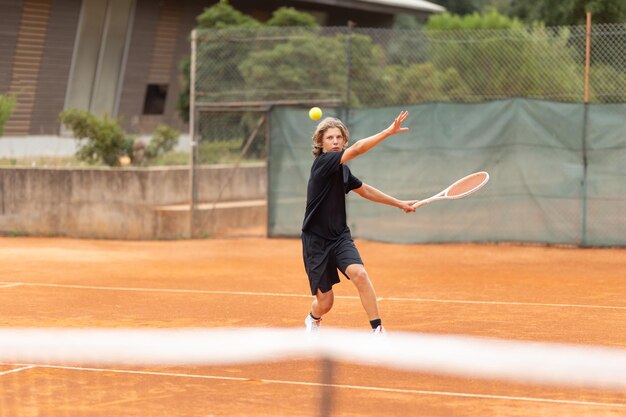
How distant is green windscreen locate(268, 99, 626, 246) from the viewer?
1412 cm

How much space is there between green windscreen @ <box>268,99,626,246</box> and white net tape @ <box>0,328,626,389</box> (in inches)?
272

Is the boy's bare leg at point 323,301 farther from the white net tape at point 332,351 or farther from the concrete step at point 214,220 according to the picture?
the concrete step at point 214,220

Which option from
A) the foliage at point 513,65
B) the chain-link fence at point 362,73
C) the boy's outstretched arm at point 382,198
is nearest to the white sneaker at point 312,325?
the boy's outstretched arm at point 382,198

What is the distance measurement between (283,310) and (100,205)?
766cm

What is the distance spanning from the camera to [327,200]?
759cm

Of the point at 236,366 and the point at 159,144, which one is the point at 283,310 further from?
the point at 159,144

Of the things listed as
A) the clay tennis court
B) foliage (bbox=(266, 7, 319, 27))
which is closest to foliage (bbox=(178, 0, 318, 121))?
foliage (bbox=(266, 7, 319, 27))

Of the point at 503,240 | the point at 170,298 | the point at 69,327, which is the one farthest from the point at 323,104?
the point at 69,327

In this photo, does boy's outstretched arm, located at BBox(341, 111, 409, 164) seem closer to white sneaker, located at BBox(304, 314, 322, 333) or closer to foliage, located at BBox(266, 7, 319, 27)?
white sneaker, located at BBox(304, 314, 322, 333)

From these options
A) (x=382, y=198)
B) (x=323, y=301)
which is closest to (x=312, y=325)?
(x=323, y=301)

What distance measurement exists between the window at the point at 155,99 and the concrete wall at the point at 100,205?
11.9 metres

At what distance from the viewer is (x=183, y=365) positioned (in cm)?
673

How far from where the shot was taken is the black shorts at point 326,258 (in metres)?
7.54

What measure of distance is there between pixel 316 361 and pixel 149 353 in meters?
1.20
